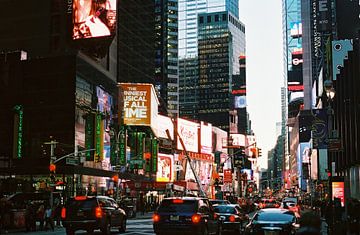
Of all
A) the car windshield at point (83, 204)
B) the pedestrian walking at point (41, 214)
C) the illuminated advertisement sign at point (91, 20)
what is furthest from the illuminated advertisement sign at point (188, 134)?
the car windshield at point (83, 204)

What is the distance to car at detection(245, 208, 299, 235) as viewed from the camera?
18531 mm

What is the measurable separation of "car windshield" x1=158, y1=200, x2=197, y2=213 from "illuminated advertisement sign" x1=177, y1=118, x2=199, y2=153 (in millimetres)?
95898

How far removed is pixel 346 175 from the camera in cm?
4884

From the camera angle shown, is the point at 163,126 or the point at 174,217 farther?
the point at 163,126

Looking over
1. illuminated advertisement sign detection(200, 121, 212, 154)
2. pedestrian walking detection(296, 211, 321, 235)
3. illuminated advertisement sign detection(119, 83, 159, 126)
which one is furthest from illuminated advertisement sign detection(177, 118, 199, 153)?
pedestrian walking detection(296, 211, 321, 235)

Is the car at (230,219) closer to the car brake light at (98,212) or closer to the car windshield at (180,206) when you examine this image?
the car brake light at (98,212)

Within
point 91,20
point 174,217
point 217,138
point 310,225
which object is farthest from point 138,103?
point 217,138

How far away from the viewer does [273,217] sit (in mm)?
19344

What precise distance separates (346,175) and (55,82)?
136ft

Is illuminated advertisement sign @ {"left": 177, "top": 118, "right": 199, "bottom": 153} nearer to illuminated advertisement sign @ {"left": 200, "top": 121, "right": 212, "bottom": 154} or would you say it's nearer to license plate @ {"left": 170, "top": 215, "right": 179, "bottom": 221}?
illuminated advertisement sign @ {"left": 200, "top": 121, "right": 212, "bottom": 154}

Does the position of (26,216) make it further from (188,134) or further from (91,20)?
(188,134)

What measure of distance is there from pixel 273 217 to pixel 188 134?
341 feet

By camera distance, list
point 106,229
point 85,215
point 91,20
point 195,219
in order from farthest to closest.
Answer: point 91,20
point 106,229
point 85,215
point 195,219

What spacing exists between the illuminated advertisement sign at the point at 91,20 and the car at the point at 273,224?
209ft
